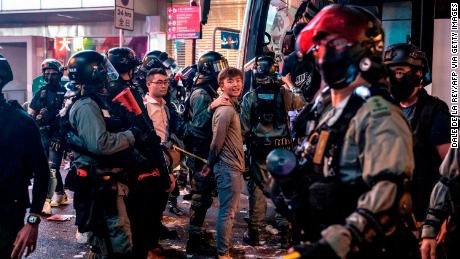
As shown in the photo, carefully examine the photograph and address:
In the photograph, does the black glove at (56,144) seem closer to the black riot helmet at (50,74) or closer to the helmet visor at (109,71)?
the black riot helmet at (50,74)

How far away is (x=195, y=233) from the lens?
622cm

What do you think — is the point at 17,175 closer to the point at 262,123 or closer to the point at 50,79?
the point at 262,123

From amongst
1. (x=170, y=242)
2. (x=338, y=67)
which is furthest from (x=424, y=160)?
(x=170, y=242)

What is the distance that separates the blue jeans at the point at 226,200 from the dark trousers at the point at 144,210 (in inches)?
29.4

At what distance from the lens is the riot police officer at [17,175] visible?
11.7 feet

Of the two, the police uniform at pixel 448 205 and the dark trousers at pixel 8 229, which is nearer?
the police uniform at pixel 448 205

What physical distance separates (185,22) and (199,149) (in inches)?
347

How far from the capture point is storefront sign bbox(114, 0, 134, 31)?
12.8m

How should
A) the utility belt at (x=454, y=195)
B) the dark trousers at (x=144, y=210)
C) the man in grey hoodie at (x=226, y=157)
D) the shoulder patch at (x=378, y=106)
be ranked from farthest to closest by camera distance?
1. the man in grey hoodie at (x=226, y=157)
2. the dark trousers at (x=144, y=210)
3. the utility belt at (x=454, y=195)
4. the shoulder patch at (x=378, y=106)

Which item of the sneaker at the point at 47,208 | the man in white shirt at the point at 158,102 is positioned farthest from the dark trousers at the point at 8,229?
the sneaker at the point at 47,208

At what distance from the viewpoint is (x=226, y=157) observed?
584 cm

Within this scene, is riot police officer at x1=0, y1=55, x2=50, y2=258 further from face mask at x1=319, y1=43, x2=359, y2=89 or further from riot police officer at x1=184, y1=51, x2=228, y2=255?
riot police officer at x1=184, y1=51, x2=228, y2=255

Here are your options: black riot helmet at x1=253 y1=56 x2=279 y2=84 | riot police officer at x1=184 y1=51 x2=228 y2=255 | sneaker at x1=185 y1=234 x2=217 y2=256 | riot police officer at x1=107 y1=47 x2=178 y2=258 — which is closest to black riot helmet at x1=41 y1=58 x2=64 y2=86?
riot police officer at x1=184 y1=51 x2=228 y2=255

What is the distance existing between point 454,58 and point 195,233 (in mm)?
3283
